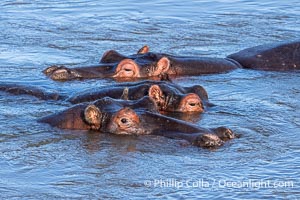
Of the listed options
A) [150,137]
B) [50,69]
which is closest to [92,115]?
[150,137]

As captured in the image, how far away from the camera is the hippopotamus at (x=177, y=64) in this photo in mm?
10344

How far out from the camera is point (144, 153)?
7.07 meters

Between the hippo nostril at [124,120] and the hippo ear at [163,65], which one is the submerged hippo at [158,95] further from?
the hippo ear at [163,65]

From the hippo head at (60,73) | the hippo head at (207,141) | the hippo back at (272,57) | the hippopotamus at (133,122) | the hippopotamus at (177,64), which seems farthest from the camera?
the hippo back at (272,57)

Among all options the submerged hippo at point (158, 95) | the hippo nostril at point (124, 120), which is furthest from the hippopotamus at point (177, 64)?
the hippo nostril at point (124, 120)

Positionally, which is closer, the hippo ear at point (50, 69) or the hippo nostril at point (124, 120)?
the hippo nostril at point (124, 120)

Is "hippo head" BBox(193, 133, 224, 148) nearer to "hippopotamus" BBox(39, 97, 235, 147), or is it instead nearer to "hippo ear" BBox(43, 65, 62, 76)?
"hippopotamus" BBox(39, 97, 235, 147)

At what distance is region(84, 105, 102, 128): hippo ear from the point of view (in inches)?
296

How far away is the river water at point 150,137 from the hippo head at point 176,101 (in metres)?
0.17

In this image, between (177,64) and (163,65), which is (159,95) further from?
(177,64)

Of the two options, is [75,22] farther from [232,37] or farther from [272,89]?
[272,89]

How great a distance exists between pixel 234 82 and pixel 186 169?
3.69 meters

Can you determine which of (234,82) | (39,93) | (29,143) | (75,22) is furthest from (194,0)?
(29,143)

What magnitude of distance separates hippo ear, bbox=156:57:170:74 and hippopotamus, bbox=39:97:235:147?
109 inches
